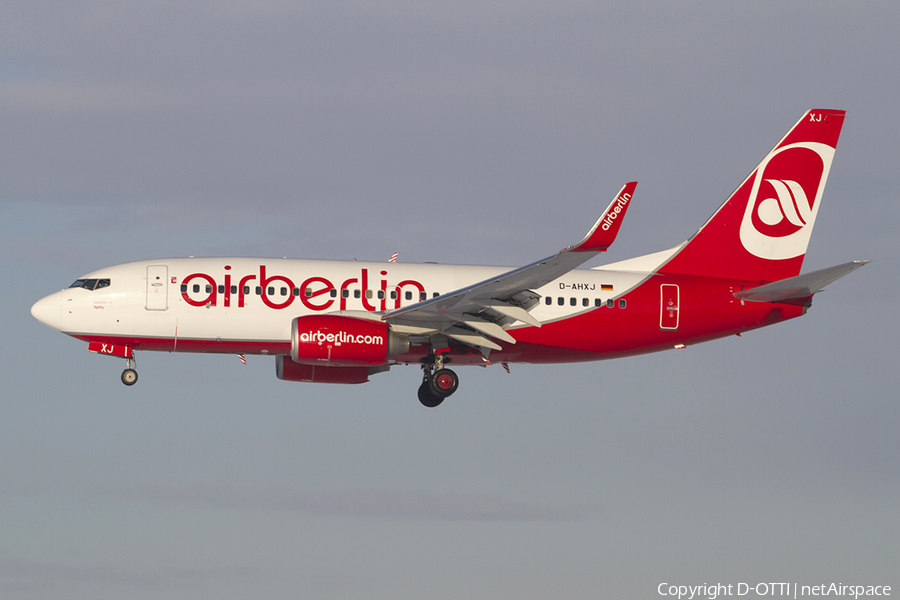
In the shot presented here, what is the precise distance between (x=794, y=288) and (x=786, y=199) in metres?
5.52

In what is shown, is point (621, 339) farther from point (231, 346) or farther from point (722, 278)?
point (231, 346)

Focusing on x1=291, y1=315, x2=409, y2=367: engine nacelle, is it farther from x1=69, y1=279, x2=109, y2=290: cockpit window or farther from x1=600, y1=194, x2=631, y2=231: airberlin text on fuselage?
x1=600, y1=194, x2=631, y2=231: airberlin text on fuselage

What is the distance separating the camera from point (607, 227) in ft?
93.8

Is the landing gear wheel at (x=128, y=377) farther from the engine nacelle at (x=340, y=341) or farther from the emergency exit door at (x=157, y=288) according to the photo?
the engine nacelle at (x=340, y=341)

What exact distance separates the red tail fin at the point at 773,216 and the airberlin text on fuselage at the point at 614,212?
9.26m

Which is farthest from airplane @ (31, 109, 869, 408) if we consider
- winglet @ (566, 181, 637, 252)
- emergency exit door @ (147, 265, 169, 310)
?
winglet @ (566, 181, 637, 252)

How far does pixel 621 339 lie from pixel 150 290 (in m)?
15.7

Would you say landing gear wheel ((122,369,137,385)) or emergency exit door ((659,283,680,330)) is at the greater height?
emergency exit door ((659,283,680,330))

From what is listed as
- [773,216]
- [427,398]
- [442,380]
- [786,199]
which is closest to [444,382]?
[442,380]

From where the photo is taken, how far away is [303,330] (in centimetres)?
3278

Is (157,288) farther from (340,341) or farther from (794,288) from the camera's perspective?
→ (794,288)

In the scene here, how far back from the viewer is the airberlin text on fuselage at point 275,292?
34.3m

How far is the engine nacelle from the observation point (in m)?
32.8

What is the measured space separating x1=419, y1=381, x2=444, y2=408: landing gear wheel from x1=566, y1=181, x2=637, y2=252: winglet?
10.6m
